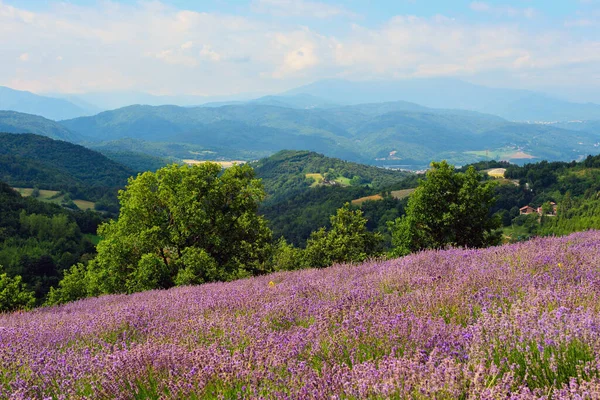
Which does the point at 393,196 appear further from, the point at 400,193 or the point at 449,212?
the point at 449,212

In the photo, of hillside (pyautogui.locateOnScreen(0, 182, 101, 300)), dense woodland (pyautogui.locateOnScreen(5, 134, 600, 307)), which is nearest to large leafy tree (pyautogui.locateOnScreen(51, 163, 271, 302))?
dense woodland (pyautogui.locateOnScreen(5, 134, 600, 307))

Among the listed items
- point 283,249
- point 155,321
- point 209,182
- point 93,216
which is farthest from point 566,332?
point 93,216

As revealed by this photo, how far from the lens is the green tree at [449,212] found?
28797mm

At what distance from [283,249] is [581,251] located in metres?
52.0

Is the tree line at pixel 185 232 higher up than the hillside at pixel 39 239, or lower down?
higher up

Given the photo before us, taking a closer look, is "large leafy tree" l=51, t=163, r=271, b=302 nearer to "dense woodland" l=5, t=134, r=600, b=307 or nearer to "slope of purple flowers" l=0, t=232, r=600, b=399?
"dense woodland" l=5, t=134, r=600, b=307

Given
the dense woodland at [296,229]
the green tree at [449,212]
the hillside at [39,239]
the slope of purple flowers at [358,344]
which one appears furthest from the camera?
the hillside at [39,239]

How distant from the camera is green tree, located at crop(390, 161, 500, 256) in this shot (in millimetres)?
28797

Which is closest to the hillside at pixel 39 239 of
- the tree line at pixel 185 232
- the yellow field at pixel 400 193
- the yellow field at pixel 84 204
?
the yellow field at pixel 84 204

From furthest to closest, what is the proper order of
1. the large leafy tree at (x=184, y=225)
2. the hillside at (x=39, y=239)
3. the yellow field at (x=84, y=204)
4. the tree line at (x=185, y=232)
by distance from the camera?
the yellow field at (x=84, y=204), the hillside at (x=39, y=239), the large leafy tree at (x=184, y=225), the tree line at (x=185, y=232)

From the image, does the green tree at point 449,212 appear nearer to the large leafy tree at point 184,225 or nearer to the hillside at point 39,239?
the large leafy tree at point 184,225

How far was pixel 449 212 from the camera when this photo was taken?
28844mm

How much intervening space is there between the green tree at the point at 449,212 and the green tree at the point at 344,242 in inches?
183

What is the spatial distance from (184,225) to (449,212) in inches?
725
